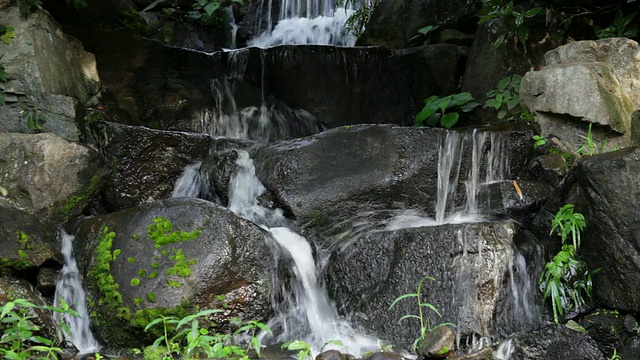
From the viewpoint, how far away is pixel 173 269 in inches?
182

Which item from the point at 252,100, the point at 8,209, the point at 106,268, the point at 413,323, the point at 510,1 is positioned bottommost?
the point at 413,323

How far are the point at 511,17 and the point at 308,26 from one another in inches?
186

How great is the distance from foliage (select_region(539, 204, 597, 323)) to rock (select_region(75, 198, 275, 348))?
2.15 meters

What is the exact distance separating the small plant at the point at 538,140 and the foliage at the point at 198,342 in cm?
336

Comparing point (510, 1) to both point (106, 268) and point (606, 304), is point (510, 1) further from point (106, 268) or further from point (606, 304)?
point (106, 268)

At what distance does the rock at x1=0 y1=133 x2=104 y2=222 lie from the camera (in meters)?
5.60

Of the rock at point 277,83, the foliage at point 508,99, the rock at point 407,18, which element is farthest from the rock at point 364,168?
the rock at point 407,18

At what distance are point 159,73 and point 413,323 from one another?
17.7 ft

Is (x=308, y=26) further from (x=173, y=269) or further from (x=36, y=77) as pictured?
(x=173, y=269)

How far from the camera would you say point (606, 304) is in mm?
4664

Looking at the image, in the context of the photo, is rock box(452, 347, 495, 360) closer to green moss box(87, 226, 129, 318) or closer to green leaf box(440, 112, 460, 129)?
green moss box(87, 226, 129, 318)

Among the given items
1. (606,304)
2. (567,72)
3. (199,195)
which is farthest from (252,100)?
(606,304)

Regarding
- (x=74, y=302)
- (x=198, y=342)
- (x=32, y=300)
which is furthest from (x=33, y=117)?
(x=198, y=342)

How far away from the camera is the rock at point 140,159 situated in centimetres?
639
